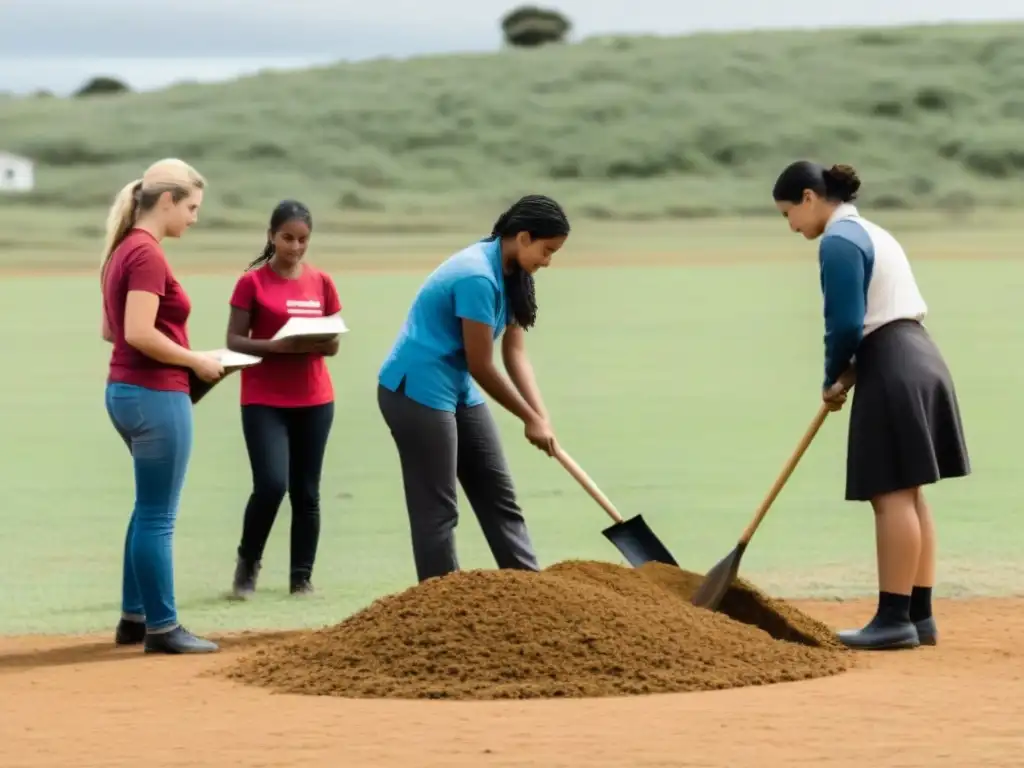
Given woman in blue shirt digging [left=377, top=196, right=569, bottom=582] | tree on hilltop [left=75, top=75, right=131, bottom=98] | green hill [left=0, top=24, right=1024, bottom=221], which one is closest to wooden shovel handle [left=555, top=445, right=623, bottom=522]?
woman in blue shirt digging [left=377, top=196, right=569, bottom=582]

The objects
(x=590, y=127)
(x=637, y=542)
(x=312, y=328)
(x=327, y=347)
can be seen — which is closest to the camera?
(x=637, y=542)

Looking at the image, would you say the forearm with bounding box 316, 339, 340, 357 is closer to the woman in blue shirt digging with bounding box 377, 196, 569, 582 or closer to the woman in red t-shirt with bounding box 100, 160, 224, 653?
the woman in blue shirt digging with bounding box 377, 196, 569, 582

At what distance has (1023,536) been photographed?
1078 cm

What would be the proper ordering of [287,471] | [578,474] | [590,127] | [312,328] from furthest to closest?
[590,127], [287,471], [312,328], [578,474]

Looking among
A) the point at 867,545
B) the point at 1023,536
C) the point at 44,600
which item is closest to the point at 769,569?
the point at 867,545

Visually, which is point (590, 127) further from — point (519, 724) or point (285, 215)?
point (519, 724)

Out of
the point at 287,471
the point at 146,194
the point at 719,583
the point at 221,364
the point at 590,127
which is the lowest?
the point at 719,583

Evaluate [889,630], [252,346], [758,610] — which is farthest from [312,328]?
[889,630]

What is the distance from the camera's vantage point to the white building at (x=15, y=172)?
286 feet

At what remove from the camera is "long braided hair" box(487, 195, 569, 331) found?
7.43m

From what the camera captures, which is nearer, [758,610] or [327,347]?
[758,610]

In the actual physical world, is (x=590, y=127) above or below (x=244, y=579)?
above

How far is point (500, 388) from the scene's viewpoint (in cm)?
762

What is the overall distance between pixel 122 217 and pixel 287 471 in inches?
72.5
